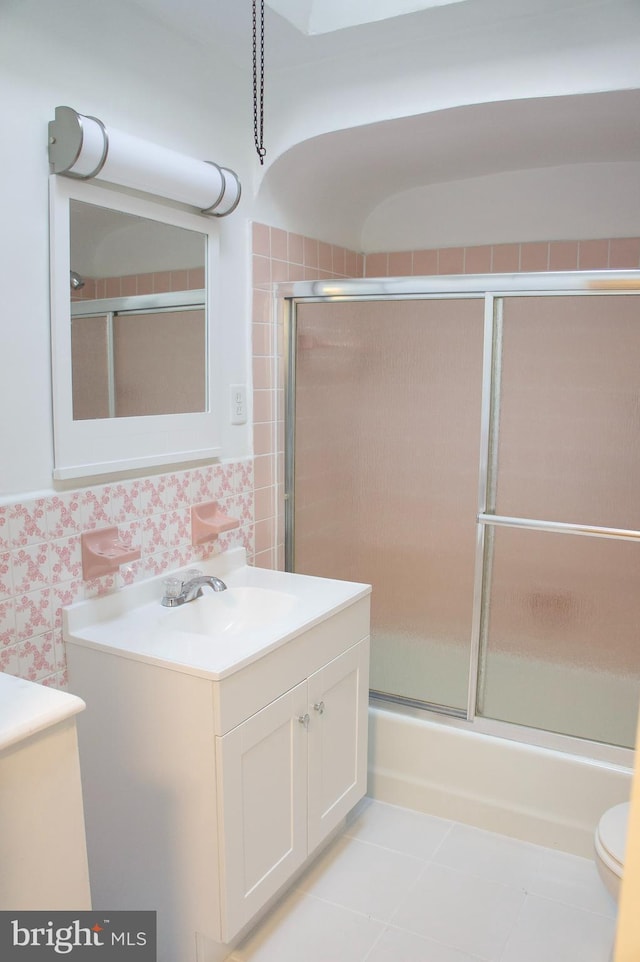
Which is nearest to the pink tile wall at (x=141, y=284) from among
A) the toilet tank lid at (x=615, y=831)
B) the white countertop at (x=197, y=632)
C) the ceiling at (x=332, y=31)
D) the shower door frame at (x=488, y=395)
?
the shower door frame at (x=488, y=395)

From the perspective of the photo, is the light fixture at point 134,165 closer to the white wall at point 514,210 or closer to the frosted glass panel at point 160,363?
the frosted glass panel at point 160,363

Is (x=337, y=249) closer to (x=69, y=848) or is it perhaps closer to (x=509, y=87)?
(x=509, y=87)

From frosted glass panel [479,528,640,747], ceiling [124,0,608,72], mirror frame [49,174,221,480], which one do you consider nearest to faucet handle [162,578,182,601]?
mirror frame [49,174,221,480]

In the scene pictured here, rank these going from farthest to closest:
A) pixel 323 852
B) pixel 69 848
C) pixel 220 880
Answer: pixel 323 852, pixel 220 880, pixel 69 848

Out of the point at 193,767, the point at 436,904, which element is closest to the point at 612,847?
the point at 436,904

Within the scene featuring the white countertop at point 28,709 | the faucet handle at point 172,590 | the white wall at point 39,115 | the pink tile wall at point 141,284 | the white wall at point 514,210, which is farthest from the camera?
the white wall at point 514,210

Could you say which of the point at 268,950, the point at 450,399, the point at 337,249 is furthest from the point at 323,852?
the point at 337,249

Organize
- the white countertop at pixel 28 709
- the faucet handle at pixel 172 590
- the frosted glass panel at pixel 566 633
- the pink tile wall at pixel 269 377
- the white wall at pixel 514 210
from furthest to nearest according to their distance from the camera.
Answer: the white wall at pixel 514 210, the pink tile wall at pixel 269 377, the frosted glass panel at pixel 566 633, the faucet handle at pixel 172 590, the white countertop at pixel 28 709

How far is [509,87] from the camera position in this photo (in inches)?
80.7

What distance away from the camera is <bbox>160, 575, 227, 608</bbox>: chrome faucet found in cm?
207

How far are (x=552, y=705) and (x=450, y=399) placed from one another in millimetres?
1017

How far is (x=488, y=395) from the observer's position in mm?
2293

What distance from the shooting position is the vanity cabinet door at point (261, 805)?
1.68 meters

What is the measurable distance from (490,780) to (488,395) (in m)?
1.22
